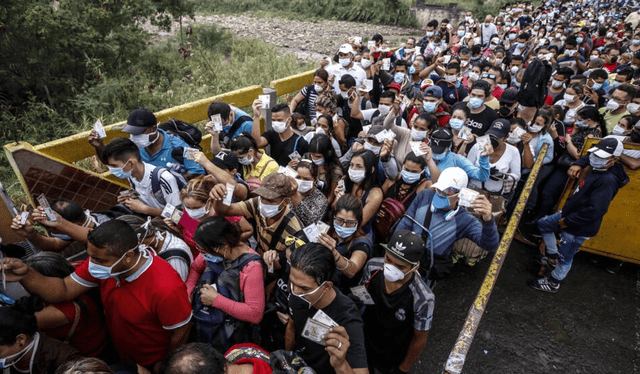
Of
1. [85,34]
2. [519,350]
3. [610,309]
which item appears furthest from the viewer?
[85,34]

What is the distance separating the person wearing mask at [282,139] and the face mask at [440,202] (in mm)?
2045

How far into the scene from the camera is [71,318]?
2275 mm

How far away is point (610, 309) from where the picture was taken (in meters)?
4.27

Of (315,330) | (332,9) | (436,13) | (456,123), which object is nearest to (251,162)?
(315,330)

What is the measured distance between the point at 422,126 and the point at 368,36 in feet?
71.5

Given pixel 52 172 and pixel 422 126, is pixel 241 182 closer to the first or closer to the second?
pixel 52 172

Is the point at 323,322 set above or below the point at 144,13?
below

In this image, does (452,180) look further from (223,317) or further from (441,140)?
(223,317)

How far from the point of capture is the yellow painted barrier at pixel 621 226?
4.53 meters

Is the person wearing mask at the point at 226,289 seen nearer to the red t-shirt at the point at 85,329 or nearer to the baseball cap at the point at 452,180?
the red t-shirt at the point at 85,329

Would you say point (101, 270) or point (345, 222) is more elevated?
point (101, 270)

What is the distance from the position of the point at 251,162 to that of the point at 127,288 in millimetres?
2218

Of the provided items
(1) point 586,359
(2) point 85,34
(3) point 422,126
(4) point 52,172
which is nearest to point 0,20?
(2) point 85,34

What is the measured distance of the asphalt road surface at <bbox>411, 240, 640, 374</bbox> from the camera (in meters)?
3.62
